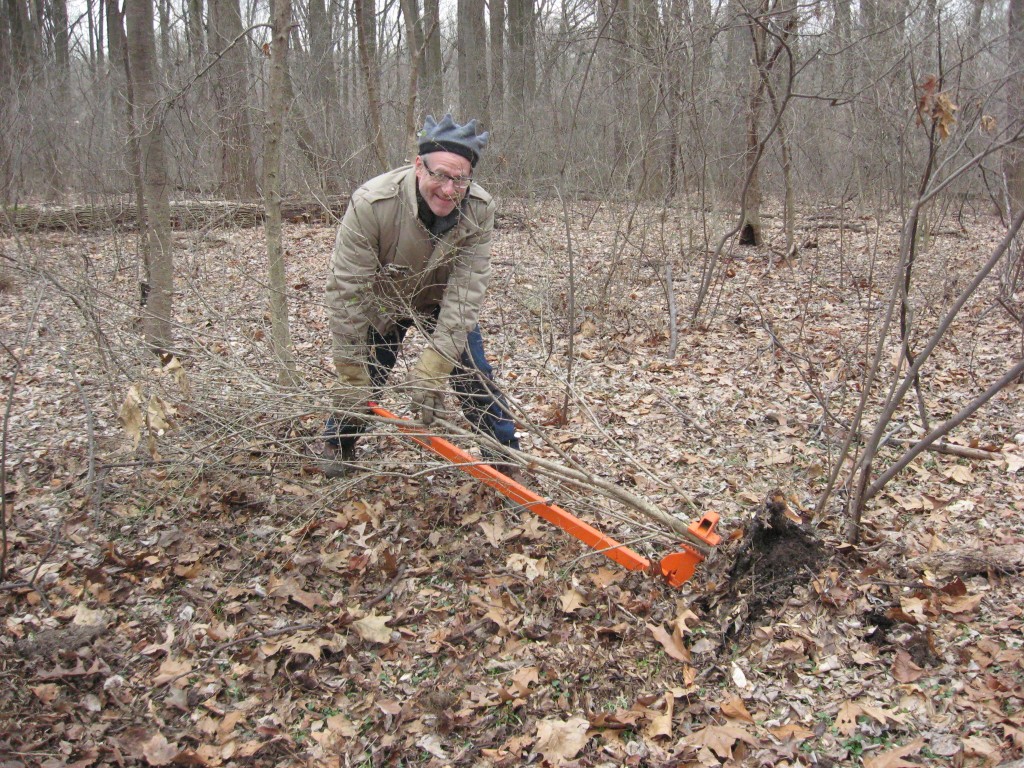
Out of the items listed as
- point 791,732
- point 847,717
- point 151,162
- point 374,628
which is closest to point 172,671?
point 374,628

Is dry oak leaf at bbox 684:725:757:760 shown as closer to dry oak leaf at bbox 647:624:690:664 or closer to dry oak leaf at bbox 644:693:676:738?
dry oak leaf at bbox 644:693:676:738

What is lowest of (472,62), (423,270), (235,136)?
(423,270)

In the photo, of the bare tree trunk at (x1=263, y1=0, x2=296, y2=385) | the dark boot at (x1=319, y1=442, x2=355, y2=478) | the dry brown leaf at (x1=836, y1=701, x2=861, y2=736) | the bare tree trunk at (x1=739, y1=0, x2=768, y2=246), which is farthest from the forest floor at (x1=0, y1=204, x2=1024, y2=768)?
the bare tree trunk at (x1=739, y1=0, x2=768, y2=246)

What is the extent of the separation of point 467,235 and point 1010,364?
4.41 meters

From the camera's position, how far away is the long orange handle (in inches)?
130

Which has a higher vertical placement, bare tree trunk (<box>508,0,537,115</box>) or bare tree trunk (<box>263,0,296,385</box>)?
bare tree trunk (<box>508,0,537,115</box>)

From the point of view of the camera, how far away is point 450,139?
3600 millimetres

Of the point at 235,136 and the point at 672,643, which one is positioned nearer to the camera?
the point at 672,643

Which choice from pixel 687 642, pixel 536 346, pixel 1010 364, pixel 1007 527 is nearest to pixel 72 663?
pixel 687 642

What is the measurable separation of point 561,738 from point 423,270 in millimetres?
2297

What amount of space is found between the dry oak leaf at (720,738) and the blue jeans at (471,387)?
174 cm

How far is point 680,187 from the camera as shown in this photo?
295 inches

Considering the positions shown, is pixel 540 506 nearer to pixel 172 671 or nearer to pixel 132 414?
pixel 172 671

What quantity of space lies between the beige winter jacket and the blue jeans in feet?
0.43
